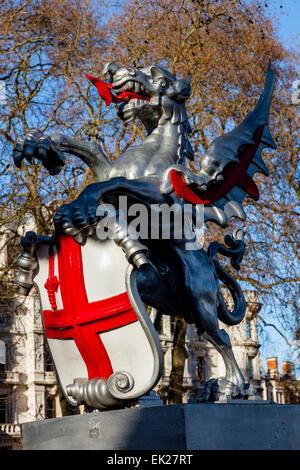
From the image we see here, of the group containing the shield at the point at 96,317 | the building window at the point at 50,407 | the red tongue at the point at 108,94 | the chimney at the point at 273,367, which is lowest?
the building window at the point at 50,407

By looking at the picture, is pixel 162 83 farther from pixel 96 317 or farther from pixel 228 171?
pixel 96 317

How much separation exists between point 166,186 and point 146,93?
85 centimetres

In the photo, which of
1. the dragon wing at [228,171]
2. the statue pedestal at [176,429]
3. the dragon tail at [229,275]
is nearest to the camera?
the statue pedestal at [176,429]

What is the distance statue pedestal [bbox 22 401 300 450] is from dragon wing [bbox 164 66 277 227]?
62.7 inches

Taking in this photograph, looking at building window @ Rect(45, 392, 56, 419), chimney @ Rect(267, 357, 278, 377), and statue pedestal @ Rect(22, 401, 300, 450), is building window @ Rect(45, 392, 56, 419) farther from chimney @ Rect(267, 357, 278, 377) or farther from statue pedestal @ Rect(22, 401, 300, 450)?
statue pedestal @ Rect(22, 401, 300, 450)

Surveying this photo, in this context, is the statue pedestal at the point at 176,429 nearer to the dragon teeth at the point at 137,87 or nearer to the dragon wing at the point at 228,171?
the dragon wing at the point at 228,171

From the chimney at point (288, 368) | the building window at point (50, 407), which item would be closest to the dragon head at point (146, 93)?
the chimney at point (288, 368)

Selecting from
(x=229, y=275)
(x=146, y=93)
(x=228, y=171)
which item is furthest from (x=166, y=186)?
(x=229, y=275)

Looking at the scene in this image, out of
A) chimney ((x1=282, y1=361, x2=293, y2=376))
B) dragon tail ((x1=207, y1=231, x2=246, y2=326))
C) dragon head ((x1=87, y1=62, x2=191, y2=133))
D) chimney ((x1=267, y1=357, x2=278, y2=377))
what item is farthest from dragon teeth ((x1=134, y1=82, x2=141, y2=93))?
chimney ((x1=267, y1=357, x2=278, y2=377))

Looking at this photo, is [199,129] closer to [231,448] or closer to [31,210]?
[31,210]

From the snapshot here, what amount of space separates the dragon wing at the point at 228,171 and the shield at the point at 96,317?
821 millimetres

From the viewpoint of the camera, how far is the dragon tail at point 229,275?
6016 millimetres

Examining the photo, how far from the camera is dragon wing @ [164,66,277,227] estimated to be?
545cm
